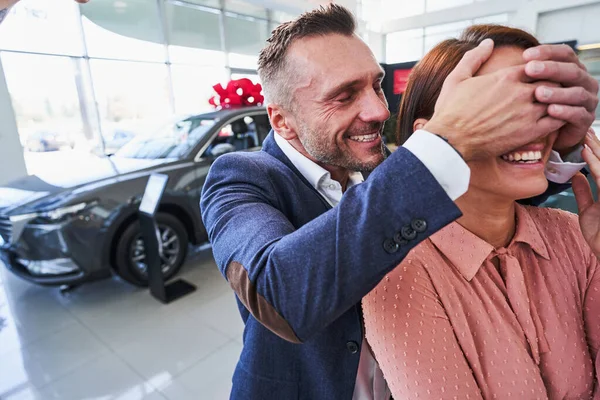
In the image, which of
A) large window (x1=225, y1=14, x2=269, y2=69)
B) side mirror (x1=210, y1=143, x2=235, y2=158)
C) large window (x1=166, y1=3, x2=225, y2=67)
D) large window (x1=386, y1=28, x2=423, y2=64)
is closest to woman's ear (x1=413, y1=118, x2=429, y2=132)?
side mirror (x1=210, y1=143, x2=235, y2=158)

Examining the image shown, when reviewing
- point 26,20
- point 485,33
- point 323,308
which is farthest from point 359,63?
point 26,20

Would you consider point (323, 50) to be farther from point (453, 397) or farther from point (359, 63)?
point (453, 397)

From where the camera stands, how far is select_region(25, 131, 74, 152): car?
611 centimetres

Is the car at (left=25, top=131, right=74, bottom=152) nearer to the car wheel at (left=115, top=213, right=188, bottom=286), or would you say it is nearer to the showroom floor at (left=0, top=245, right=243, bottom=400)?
the showroom floor at (left=0, top=245, right=243, bottom=400)

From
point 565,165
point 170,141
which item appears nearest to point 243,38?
point 170,141

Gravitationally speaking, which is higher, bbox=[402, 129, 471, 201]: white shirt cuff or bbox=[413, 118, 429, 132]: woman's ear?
bbox=[413, 118, 429, 132]: woman's ear

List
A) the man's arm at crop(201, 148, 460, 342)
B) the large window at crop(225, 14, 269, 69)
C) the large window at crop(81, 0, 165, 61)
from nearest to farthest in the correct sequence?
the man's arm at crop(201, 148, 460, 342), the large window at crop(81, 0, 165, 61), the large window at crop(225, 14, 269, 69)

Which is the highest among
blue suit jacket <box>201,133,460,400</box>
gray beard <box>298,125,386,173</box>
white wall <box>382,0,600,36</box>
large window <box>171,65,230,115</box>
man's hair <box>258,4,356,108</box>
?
white wall <box>382,0,600,36</box>

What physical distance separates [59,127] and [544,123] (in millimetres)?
7606

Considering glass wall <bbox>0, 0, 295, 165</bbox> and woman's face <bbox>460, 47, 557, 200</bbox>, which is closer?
woman's face <bbox>460, 47, 557, 200</bbox>

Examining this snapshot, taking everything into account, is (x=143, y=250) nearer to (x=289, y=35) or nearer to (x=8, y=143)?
(x=289, y=35)

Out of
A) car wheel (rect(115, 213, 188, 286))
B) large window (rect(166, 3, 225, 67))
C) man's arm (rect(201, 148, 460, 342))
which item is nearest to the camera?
man's arm (rect(201, 148, 460, 342))

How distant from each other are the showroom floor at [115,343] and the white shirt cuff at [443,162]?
183cm

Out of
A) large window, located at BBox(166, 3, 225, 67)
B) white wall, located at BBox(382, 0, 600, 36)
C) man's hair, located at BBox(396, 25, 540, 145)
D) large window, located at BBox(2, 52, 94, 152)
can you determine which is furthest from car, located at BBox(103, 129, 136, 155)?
white wall, located at BBox(382, 0, 600, 36)
